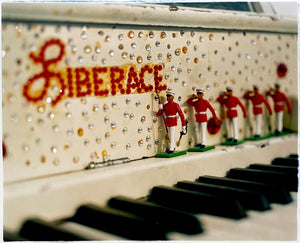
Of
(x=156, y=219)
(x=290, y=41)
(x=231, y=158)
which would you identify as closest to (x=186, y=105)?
(x=231, y=158)

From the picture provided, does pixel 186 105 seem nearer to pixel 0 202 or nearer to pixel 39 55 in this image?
pixel 39 55

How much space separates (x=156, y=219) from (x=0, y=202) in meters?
0.31

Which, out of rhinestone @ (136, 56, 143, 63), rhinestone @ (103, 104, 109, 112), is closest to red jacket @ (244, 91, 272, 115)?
rhinestone @ (136, 56, 143, 63)

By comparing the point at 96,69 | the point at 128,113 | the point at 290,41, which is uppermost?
the point at 290,41

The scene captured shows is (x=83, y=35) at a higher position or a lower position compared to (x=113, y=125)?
higher

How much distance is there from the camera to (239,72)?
4.66 feet

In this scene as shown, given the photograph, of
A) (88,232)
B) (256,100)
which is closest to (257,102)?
(256,100)

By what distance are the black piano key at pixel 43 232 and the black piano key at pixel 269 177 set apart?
1.83 feet

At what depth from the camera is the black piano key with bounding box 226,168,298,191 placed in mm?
1037

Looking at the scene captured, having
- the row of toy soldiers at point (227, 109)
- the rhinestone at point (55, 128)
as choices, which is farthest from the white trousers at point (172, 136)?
the rhinestone at point (55, 128)

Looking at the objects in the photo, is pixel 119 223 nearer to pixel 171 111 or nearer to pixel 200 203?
pixel 200 203

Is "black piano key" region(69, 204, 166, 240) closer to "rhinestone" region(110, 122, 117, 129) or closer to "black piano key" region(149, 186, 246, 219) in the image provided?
"black piano key" region(149, 186, 246, 219)

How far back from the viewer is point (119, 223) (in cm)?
78

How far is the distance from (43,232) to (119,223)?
0.46 ft
